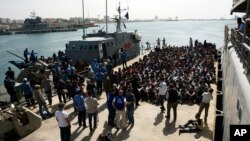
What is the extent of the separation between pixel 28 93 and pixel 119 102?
5505 mm

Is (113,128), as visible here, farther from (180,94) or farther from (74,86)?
(180,94)

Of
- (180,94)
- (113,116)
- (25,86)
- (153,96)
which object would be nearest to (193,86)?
(180,94)

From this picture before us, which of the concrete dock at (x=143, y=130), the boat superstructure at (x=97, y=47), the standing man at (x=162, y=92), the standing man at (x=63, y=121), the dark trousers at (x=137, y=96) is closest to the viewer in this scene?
the standing man at (x=63, y=121)

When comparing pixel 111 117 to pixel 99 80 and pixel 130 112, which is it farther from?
pixel 99 80

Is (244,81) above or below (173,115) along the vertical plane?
above

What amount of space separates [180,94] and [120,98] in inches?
192

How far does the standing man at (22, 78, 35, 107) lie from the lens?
14.6 meters

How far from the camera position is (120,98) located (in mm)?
11438

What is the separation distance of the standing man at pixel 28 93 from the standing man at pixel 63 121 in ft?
17.3

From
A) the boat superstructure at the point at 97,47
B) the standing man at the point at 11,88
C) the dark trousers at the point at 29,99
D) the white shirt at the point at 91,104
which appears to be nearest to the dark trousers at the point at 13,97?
the standing man at the point at 11,88

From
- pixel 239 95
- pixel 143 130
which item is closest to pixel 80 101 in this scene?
pixel 143 130

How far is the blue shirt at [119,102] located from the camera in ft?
37.6

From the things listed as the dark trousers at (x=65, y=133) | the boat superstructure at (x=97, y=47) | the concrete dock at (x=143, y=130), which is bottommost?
the concrete dock at (x=143, y=130)

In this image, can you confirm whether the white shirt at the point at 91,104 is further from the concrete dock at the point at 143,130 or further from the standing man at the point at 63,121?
the standing man at the point at 63,121
